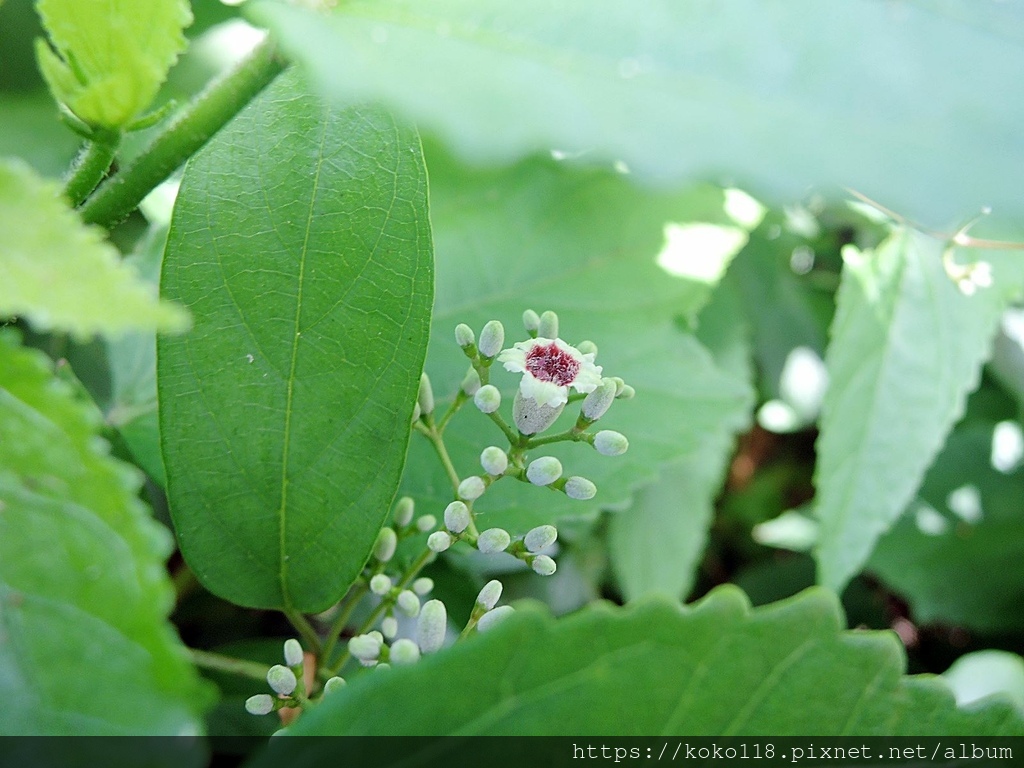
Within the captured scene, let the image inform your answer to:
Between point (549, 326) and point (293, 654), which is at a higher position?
point (549, 326)

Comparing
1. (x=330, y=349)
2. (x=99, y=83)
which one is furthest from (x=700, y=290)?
(x=99, y=83)

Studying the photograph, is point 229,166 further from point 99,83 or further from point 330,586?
point 330,586

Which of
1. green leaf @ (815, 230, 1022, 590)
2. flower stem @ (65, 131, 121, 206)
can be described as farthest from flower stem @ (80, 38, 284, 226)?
green leaf @ (815, 230, 1022, 590)

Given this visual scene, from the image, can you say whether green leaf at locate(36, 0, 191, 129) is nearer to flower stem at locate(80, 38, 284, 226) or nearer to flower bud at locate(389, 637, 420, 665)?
flower stem at locate(80, 38, 284, 226)

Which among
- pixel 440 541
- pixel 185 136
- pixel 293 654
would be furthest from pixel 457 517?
pixel 185 136

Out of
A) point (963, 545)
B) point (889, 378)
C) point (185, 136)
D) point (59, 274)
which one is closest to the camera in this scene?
point (59, 274)

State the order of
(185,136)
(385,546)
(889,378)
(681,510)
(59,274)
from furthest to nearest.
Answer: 1. (681,510)
2. (889,378)
3. (385,546)
4. (185,136)
5. (59,274)

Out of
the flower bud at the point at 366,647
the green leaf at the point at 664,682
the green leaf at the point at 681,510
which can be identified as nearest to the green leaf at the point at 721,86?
the green leaf at the point at 664,682

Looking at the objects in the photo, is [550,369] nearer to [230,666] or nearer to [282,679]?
[282,679]
